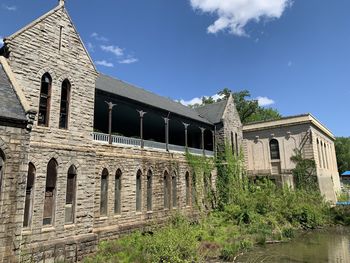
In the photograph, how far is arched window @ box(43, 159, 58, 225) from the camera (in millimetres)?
12141

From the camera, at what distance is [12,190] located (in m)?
9.92

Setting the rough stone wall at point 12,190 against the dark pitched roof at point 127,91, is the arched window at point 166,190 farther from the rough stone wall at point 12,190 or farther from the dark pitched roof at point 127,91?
the rough stone wall at point 12,190

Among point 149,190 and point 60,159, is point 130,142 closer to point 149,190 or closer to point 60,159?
point 149,190

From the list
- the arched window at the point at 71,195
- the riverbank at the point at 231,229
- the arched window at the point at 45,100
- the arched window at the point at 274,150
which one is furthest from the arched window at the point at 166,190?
the arched window at the point at 274,150

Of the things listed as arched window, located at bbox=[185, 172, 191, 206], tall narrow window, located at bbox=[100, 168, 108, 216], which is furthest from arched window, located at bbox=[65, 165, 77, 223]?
arched window, located at bbox=[185, 172, 191, 206]

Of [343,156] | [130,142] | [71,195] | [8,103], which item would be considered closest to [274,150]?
[130,142]

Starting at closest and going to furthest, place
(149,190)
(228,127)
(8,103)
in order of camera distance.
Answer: (8,103) → (149,190) → (228,127)

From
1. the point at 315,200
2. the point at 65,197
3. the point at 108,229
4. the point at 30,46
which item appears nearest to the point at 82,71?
the point at 30,46

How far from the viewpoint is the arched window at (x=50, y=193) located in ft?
39.8

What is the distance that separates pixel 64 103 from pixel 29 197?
468 centimetres

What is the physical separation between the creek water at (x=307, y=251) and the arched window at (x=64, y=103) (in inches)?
431

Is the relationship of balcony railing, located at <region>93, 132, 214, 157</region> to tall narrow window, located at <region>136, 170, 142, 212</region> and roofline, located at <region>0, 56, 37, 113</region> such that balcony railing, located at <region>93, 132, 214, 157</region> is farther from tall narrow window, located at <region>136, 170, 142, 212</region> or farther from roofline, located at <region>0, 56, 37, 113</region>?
roofline, located at <region>0, 56, 37, 113</region>

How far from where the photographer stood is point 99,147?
15562 millimetres

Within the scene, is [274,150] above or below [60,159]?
above
